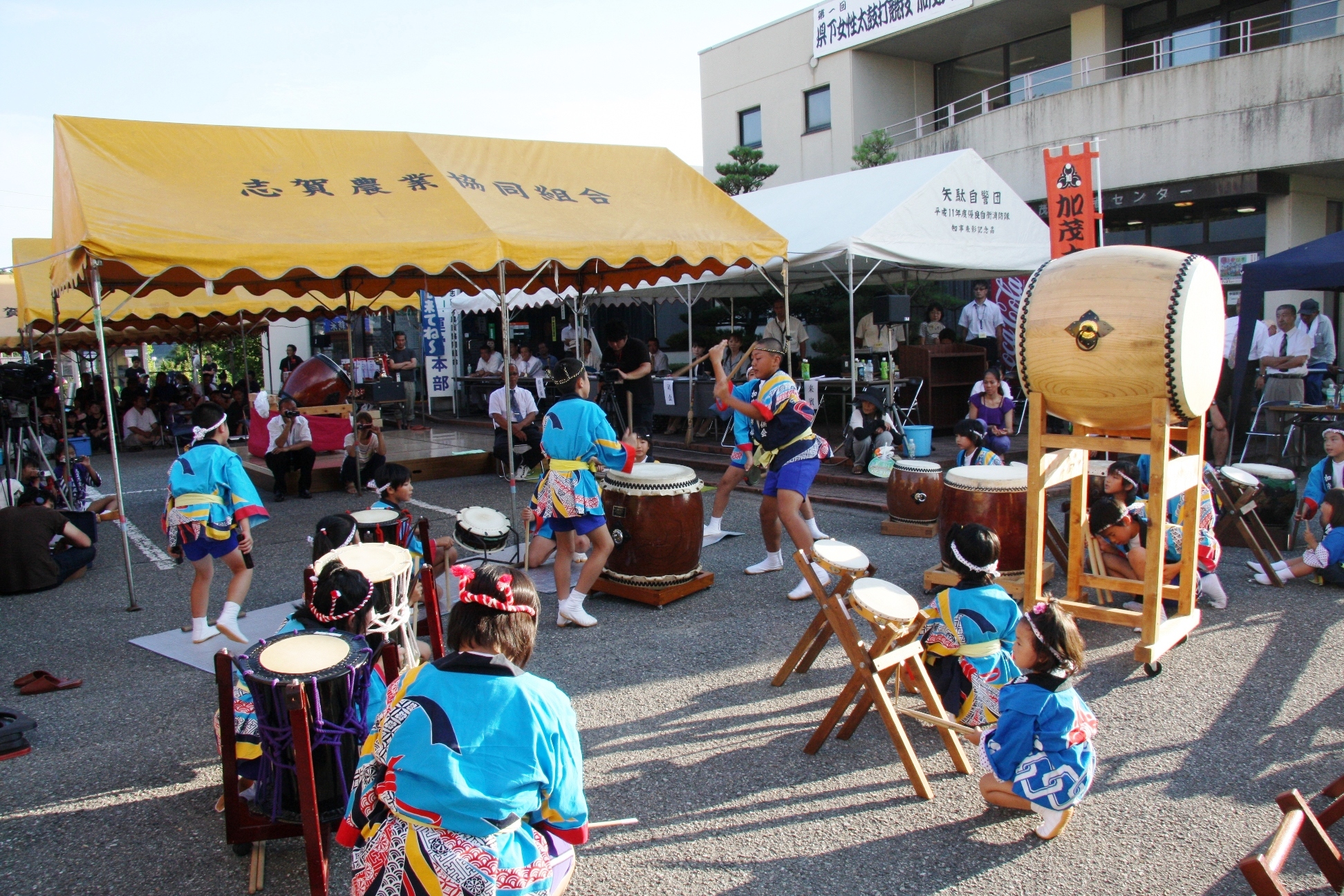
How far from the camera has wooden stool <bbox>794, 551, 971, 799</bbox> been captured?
10.6 ft

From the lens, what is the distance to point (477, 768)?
1.95 meters

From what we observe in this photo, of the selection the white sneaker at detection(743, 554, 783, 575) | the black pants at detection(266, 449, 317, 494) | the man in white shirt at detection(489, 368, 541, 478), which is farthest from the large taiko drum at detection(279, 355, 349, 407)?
the white sneaker at detection(743, 554, 783, 575)

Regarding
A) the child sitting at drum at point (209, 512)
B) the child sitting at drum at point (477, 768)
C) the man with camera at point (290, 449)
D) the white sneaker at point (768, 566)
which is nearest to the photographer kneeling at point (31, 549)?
the child sitting at drum at point (209, 512)

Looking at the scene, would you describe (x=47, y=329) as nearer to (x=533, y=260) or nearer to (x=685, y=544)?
(x=533, y=260)

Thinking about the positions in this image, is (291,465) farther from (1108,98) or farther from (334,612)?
(1108,98)

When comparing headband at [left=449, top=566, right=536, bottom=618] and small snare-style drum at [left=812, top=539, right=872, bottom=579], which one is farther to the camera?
small snare-style drum at [left=812, top=539, right=872, bottom=579]

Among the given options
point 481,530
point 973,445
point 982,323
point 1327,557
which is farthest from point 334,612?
point 982,323

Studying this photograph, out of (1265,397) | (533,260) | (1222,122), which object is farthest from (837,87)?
(533,260)

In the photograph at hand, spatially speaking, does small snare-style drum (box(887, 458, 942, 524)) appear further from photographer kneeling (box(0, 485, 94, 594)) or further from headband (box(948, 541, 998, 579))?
photographer kneeling (box(0, 485, 94, 594))

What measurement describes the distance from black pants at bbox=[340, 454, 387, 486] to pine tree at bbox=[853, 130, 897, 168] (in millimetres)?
12046

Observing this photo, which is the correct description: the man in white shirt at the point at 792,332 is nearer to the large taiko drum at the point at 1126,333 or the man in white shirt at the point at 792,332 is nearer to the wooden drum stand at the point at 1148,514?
the wooden drum stand at the point at 1148,514

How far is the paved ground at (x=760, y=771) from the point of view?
277 centimetres

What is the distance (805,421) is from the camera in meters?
5.55

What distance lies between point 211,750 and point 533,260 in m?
3.85
